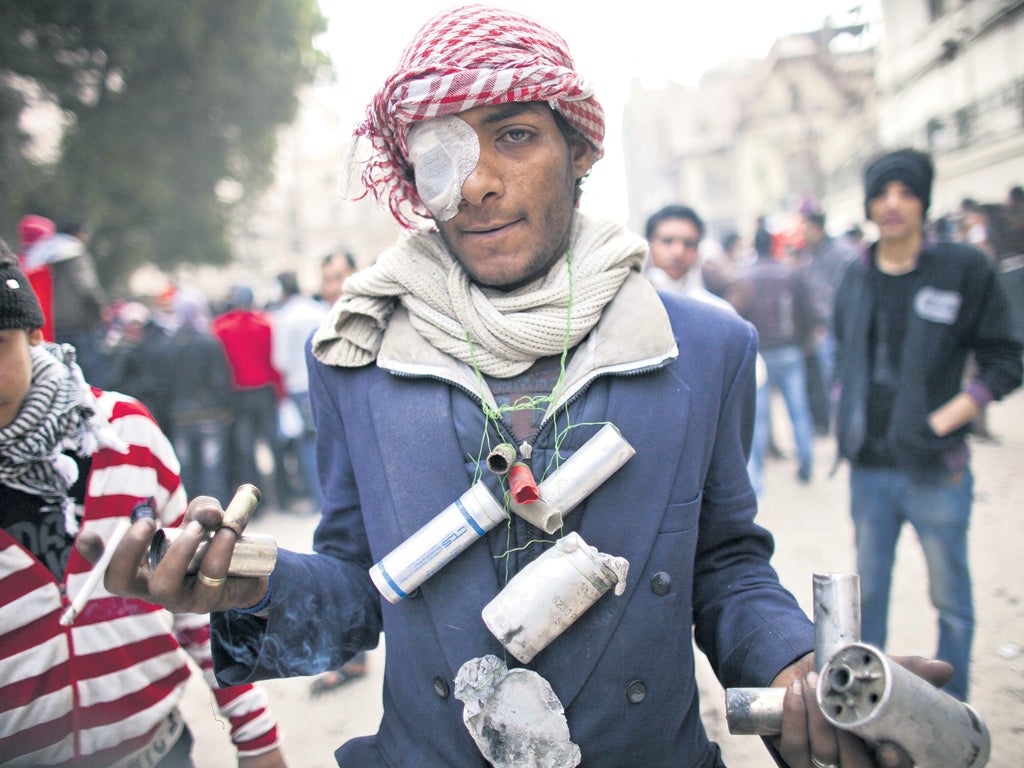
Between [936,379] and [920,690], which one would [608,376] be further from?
[936,379]

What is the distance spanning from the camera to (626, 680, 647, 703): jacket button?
4.43ft

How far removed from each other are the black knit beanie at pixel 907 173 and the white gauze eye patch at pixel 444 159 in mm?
2302

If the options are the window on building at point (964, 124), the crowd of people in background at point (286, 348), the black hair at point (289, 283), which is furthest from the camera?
the window on building at point (964, 124)

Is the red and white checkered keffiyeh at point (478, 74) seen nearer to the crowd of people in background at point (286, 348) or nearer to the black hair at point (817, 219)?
the crowd of people in background at point (286, 348)

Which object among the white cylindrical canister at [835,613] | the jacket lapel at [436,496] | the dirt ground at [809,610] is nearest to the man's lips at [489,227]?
the jacket lapel at [436,496]

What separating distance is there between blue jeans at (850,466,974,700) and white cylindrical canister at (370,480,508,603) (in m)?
2.21

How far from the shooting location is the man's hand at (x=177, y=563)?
3.70 feet

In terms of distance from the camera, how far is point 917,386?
2.88 meters

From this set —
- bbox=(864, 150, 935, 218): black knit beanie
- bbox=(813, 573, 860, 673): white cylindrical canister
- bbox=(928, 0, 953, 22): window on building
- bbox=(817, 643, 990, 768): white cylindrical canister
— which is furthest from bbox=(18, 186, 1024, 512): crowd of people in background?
bbox=(928, 0, 953, 22): window on building

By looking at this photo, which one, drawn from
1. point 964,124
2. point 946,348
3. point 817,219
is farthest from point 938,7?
point 946,348

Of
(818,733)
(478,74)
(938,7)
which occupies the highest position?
(938,7)

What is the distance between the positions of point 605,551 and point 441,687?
0.41 metres

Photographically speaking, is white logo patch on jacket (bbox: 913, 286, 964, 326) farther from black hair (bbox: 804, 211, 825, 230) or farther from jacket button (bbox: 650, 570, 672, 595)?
black hair (bbox: 804, 211, 825, 230)

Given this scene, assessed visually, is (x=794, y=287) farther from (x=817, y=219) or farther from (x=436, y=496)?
(x=436, y=496)
